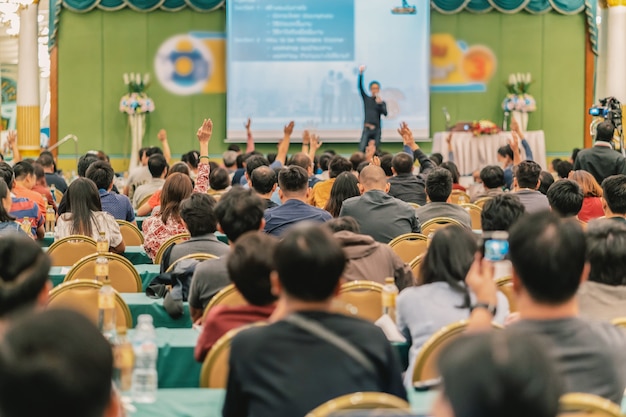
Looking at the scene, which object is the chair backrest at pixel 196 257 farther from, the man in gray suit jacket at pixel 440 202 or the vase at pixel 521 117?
the vase at pixel 521 117

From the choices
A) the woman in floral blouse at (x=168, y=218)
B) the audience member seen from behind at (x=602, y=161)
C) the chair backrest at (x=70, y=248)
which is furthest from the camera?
the audience member seen from behind at (x=602, y=161)

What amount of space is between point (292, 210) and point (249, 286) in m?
3.27

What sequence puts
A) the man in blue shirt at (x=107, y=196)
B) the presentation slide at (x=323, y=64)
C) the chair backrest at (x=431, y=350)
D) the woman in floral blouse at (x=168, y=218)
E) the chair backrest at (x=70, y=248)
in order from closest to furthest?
the chair backrest at (x=431, y=350) → the chair backrest at (x=70, y=248) → the woman in floral blouse at (x=168, y=218) → the man in blue shirt at (x=107, y=196) → the presentation slide at (x=323, y=64)

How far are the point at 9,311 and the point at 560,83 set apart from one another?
1584cm

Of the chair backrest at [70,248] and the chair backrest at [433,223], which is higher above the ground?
the chair backrest at [433,223]

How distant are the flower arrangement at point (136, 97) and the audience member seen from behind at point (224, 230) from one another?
12.2 metres

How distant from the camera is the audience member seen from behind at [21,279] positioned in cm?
288

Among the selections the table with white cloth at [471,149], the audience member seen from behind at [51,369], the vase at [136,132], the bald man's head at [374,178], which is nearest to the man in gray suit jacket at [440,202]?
the bald man's head at [374,178]

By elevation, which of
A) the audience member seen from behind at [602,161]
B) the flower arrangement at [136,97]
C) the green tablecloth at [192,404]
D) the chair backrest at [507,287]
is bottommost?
the green tablecloth at [192,404]

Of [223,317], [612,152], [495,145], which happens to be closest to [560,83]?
[495,145]

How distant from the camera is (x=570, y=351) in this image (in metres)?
2.76

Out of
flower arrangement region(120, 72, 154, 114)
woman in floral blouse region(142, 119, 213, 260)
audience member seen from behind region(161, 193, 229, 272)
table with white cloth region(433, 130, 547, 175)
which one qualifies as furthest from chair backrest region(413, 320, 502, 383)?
flower arrangement region(120, 72, 154, 114)

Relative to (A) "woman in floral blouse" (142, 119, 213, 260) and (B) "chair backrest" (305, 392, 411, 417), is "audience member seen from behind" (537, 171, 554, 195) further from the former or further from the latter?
(B) "chair backrest" (305, 392, 411, 417)

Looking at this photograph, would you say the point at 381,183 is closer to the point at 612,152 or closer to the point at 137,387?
the point at 612,152
